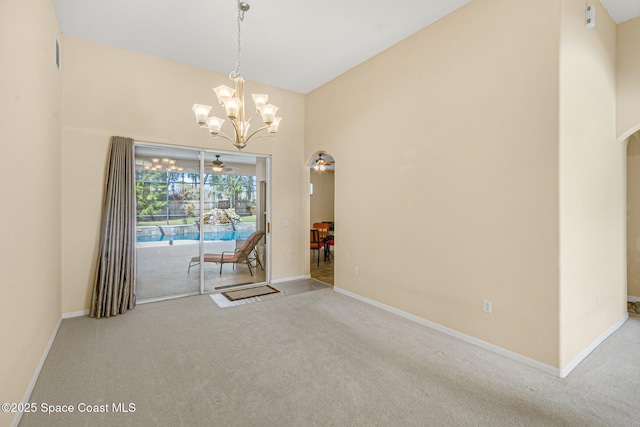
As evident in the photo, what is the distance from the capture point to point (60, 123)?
351 centimetres

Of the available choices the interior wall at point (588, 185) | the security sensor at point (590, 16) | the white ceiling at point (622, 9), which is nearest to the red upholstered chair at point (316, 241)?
the interior wall at point (588, 185)

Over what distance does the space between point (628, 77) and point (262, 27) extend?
13.7 feet

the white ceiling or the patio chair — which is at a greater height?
the white ceiling

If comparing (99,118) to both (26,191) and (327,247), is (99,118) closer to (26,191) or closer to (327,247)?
(26,191)

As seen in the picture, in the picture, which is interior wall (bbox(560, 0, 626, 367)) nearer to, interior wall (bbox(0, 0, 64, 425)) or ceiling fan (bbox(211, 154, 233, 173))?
interior wall (bbox(0, 0, 64, 425))

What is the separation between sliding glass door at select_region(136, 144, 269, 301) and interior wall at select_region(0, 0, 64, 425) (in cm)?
125

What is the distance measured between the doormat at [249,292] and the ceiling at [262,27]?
3606mm

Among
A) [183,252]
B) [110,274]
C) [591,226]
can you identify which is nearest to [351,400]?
[591,226]

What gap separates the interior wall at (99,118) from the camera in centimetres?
362

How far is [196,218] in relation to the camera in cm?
462

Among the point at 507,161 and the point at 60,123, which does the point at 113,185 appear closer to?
the point at 60,123

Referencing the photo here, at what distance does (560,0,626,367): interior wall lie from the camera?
2436 millimetres

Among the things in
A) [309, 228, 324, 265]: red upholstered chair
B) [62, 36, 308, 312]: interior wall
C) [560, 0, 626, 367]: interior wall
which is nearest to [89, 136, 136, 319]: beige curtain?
[62, 36, 308, 312]: interior wall

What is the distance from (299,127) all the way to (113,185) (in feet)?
10.6
